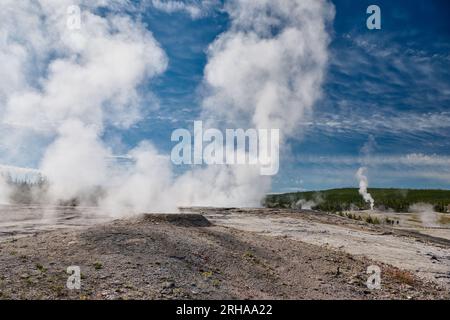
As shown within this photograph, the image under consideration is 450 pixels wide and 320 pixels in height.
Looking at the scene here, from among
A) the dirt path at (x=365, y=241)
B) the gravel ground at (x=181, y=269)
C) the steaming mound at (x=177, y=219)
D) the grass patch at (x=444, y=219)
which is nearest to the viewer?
the gravel ground at (x=181, y=269)

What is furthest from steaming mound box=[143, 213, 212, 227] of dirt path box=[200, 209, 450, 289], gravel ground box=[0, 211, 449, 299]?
dirt path box=[200, 209, 450, 289]

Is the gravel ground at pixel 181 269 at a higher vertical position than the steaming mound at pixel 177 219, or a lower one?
lower

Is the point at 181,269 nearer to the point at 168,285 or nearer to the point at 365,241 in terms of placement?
the point at 168,285

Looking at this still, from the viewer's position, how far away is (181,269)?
15297 millimetres

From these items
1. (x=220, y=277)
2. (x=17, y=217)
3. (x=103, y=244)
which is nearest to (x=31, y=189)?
(x=17, y=217)

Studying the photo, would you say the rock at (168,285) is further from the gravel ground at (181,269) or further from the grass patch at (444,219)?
the grass patch at (444,219)

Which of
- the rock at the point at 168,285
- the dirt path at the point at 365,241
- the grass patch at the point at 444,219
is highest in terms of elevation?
the rock at the point at 168,285

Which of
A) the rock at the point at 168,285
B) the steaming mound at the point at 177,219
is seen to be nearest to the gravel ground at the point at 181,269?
the rock at the point at 168,285

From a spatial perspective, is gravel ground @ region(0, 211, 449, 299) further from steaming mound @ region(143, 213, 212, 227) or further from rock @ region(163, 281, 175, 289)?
steaming mound @ region(143, 213, 212, 227)

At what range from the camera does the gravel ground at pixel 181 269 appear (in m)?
13.2

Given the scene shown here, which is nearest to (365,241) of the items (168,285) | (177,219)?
(177,219)

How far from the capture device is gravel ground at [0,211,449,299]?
1319cm

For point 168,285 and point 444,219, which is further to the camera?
point 444,219

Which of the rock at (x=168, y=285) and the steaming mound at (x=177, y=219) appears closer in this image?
the rock at (x=168, y=285)
